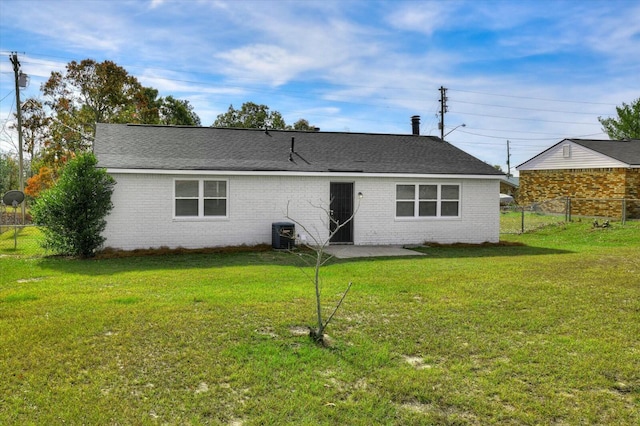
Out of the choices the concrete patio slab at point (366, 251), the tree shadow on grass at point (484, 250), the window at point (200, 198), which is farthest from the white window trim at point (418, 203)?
the window at point (200, 198)

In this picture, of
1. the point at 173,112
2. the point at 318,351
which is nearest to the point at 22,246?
the point at 318,351

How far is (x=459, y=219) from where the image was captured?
16.4m

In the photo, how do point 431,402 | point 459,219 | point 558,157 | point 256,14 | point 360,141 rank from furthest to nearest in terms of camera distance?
point 558,157
point 360,141
point 459,219
point 256,14
point 431,402

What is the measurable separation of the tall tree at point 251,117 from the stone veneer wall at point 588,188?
23851mm

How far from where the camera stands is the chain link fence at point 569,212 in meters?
21.8

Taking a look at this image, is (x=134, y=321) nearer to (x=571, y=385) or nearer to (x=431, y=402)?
(x=431, y=402)

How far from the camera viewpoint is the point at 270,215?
14.8m

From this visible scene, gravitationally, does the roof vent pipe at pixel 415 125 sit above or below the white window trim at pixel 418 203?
above

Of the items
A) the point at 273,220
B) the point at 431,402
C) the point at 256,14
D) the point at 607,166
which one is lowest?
the point at 431,402

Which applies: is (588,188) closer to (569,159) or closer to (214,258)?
(569,159)

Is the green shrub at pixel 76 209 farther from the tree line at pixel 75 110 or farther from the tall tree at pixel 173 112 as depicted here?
the tall tree at pixel 173 112

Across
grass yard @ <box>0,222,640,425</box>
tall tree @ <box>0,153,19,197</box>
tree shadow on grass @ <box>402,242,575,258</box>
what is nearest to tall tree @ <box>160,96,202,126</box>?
tall tree @ <box>0,153,19,197</box>

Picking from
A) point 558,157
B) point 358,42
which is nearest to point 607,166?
point 558,157

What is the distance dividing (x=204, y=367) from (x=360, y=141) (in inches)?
586
